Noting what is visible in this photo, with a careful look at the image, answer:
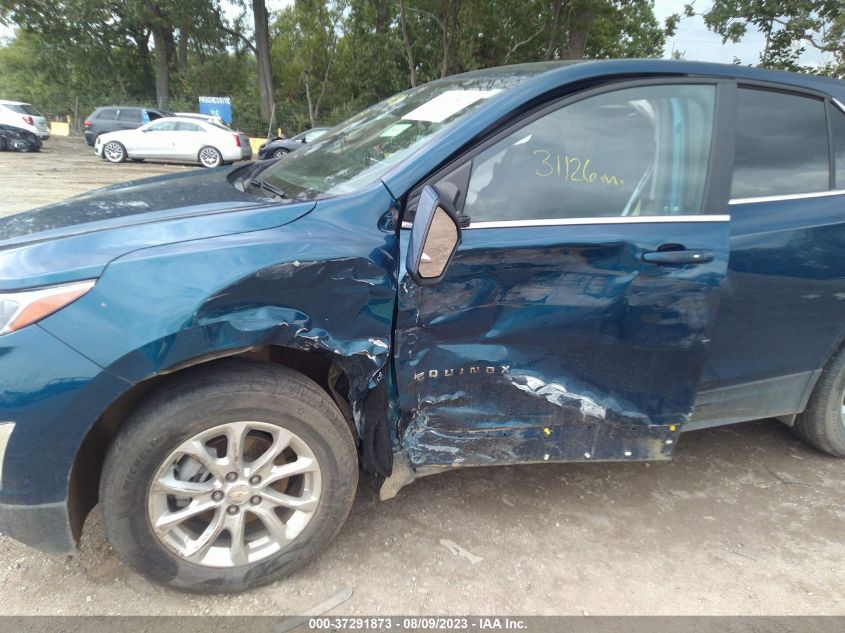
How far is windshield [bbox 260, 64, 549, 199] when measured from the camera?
2350mm

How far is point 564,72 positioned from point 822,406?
2210 mm

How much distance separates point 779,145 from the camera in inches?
106

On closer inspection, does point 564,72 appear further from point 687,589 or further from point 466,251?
point 687,589

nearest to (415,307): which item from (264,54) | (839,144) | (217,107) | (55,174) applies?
(839,144)

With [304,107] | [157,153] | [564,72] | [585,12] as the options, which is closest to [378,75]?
→ [304,107]

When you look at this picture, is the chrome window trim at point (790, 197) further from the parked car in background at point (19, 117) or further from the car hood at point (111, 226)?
the parked car in background at point (19, 117)

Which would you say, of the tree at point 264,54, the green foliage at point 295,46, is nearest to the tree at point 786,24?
the green foliage at point 295,46

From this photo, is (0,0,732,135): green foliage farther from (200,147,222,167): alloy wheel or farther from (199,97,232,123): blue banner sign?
(200,147,222,167): alloy wheel

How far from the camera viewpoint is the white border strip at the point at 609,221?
2201mm

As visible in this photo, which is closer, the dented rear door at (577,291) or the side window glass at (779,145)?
A: the dented rear door at (577,291)

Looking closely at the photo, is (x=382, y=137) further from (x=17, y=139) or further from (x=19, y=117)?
(x=19, y=117)

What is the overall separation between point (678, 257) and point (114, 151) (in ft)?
62.6

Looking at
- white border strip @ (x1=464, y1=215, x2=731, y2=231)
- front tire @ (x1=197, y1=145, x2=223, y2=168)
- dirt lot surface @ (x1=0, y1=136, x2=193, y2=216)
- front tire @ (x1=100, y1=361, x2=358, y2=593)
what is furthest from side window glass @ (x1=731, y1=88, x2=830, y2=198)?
front tire @ (x1=197, y1=145, x2=223, y2=168)

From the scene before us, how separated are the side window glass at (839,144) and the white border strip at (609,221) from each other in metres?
0.84
